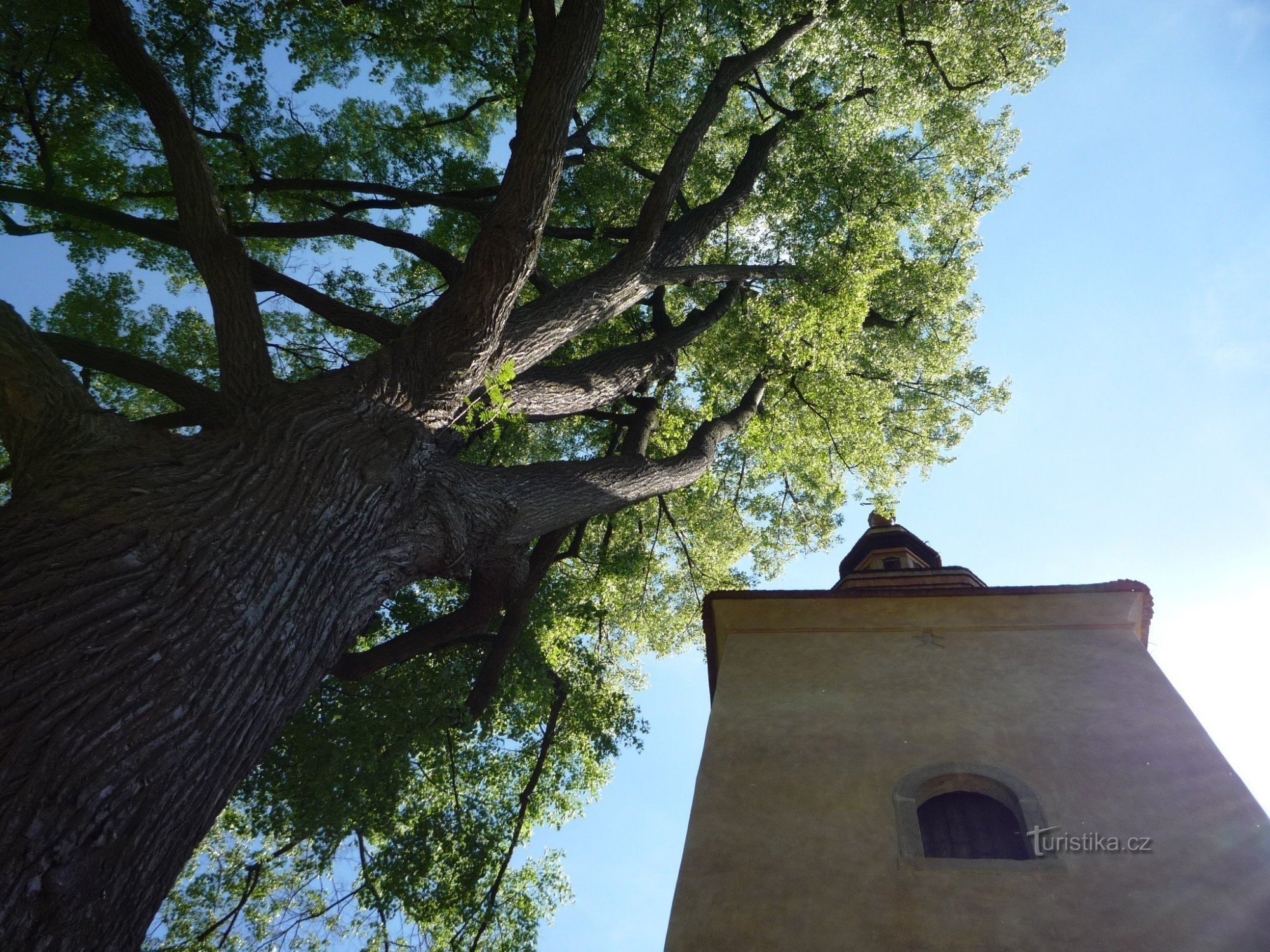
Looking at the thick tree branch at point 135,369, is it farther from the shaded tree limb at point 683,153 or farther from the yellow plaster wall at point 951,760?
the yellow plaster wall at point 951,760

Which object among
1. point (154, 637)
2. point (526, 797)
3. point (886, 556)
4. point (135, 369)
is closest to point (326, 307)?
point (135, 369)

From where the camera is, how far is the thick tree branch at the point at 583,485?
5.81m

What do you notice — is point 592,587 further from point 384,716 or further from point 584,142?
point 584,142

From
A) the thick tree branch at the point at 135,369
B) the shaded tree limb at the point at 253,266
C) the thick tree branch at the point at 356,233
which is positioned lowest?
the thick tree branch at the point at 135,369

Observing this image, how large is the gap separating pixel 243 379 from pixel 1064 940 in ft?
20.5

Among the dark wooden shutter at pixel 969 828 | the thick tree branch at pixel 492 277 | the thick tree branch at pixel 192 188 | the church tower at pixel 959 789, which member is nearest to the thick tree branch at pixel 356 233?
the thick tree branch at pixel 492 277

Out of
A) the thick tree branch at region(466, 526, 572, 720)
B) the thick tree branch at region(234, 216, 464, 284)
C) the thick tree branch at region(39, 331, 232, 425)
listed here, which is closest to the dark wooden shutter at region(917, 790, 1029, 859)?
the thick tree branch at region(466, 526, 572, 720)

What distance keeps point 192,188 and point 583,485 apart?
3531 millimetres

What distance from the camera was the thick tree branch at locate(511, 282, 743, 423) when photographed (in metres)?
6.63

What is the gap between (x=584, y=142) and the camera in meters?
12.1

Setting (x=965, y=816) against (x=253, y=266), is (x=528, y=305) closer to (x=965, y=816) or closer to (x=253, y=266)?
(x=253, y=266)

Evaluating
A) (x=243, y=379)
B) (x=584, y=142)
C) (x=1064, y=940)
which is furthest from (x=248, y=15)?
(x=1064, y=940)

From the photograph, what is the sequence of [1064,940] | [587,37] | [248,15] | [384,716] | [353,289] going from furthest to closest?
[353,289]
[248,15]
[384,716]
[587,37]
[1064,940]

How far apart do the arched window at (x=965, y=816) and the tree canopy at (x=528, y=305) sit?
11.5 feet
